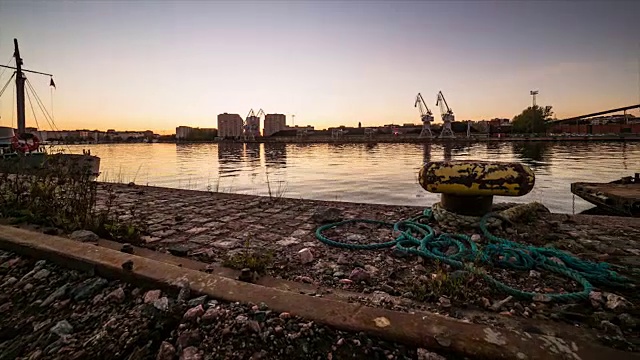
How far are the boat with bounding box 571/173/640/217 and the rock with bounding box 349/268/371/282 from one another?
7.44 m

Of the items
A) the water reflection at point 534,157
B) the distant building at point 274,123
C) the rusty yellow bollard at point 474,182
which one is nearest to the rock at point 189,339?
the rusty yellow bollard at point 474,182

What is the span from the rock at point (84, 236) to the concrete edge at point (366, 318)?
47 cm

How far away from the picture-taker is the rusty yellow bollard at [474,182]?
3.54 metres

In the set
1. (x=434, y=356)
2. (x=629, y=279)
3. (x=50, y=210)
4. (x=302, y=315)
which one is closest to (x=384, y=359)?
(x=434, y=356)

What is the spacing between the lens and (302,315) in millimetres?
1818

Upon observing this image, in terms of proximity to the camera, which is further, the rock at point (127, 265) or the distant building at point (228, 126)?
the distant building at point (228, 126)

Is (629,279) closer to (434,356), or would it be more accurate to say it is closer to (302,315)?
(434,356)

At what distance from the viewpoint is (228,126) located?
179 m

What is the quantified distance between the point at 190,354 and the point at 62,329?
977 millimetres

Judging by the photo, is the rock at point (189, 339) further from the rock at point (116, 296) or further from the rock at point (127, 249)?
the rock at point (127, 249)

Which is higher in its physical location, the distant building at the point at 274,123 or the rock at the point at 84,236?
the distant building at the point at 274,123

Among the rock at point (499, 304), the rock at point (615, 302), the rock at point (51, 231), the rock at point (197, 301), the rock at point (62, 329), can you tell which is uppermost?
the rock at point (51, 231)

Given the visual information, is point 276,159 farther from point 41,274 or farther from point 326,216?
point 41,274

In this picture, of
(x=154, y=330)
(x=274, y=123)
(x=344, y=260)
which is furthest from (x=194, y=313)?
(x=274, y=123)
